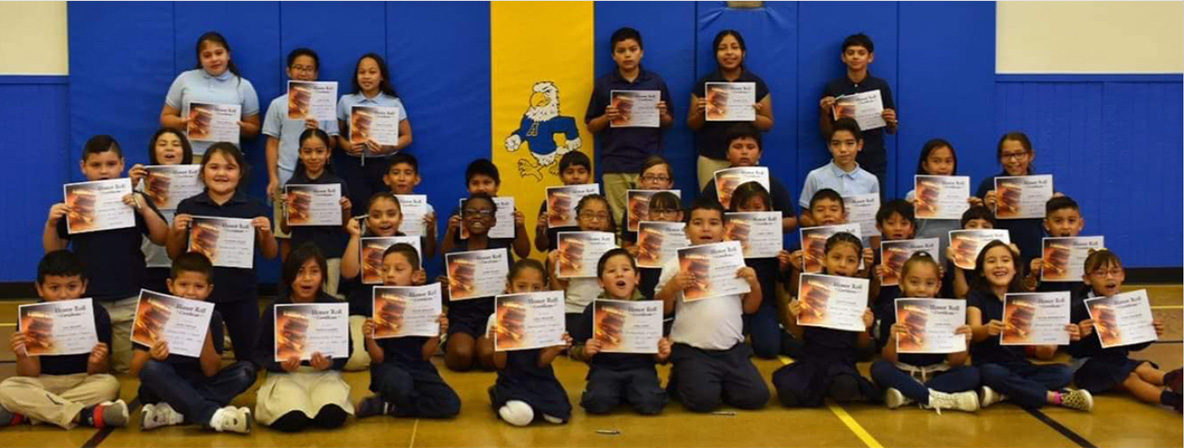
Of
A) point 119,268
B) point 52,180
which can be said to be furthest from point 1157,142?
point 52,180

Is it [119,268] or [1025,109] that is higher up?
[1025,109]

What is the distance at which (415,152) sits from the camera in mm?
9195

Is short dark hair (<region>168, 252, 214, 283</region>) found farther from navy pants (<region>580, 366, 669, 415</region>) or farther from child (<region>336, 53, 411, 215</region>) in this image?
child (<region>336, 53, 411, 215</region>)

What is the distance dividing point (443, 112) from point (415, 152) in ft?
1.20

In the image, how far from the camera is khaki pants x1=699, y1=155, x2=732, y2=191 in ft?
29.1

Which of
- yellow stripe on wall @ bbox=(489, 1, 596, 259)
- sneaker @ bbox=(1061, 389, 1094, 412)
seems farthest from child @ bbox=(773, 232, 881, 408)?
yellow stripe on wall @ bbox=(489, 1, 596, 259)

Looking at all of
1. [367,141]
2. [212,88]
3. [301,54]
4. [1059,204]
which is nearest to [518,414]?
[367,141]

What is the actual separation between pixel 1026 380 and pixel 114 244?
4850mm

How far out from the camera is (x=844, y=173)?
8.06 metres

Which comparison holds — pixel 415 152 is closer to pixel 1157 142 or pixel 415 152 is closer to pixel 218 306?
pixel 218 306

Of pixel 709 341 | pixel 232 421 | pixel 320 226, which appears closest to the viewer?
pixel 232 421

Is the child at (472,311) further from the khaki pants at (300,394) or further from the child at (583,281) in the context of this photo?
the khaki pants at (300,394)

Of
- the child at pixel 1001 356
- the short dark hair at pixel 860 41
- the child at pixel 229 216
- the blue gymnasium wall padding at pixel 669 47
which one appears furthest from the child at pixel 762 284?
the child at pixel 229 216

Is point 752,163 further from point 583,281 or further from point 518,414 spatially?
point 518,414
